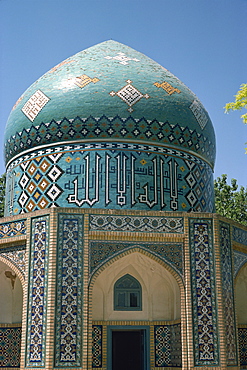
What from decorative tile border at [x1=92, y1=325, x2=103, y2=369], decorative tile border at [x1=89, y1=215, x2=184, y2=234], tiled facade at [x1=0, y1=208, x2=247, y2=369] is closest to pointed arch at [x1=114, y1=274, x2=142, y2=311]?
tiled facade at [x1=0, y1=208, x2=247, y2=369]

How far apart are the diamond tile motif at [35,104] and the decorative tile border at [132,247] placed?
317cm

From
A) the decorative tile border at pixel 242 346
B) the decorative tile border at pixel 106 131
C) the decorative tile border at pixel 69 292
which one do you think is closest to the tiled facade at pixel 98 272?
the decorative tile border at pixel 69 292

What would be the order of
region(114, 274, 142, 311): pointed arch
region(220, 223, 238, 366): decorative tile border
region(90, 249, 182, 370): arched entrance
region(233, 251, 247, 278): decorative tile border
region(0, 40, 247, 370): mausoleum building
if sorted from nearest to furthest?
1. region(0, 40, 247, 370): mausoleum building
2. region(220, 223, 238, 366): decorative tile border
3. region(90, 249, 182, 370): arched entrance
4. region(114, 274, 142, 311): pointed arch
5. region(233, 251, 247, 278): decorative tile border

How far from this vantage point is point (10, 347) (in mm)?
9703

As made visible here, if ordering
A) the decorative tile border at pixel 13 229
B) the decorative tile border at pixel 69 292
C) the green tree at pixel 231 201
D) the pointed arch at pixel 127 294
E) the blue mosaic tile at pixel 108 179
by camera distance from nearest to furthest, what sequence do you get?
the decorative tile border at pixel 69 292, the decorative tile border at pixel 13 229, the pointed arch at pixel 127 294, the blue mosaic tile at pixel 108 179, the green tree at pixel 231 201

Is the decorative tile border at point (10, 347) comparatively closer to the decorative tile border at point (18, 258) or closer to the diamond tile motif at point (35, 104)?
the decorative tile border at point (18, 258)

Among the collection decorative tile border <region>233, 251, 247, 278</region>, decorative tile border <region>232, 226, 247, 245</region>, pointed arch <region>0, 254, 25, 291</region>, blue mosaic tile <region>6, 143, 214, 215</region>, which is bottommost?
pointed arch <region>0, 254, 25, 291</region>

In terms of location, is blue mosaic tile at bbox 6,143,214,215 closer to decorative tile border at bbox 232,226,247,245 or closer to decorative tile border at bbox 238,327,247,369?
decorative tile border at bbox 232,226,247,245

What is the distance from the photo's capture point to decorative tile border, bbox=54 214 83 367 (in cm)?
791

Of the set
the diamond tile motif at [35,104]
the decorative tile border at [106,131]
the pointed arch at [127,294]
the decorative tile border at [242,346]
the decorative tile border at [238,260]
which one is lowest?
the decorative tile border at [242,346]

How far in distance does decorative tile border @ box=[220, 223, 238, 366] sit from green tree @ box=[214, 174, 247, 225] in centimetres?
854

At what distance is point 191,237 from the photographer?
8.76 meters

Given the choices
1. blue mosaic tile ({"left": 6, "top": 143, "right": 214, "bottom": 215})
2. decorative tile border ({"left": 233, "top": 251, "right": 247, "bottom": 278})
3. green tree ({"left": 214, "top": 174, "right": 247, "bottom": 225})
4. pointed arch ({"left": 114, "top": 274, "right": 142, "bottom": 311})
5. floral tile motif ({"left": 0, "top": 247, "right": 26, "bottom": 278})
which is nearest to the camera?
floral tile motif ({"left": 0, "top": 247, "right": 26, "bottom": 278})

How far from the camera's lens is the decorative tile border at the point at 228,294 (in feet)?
28.1
